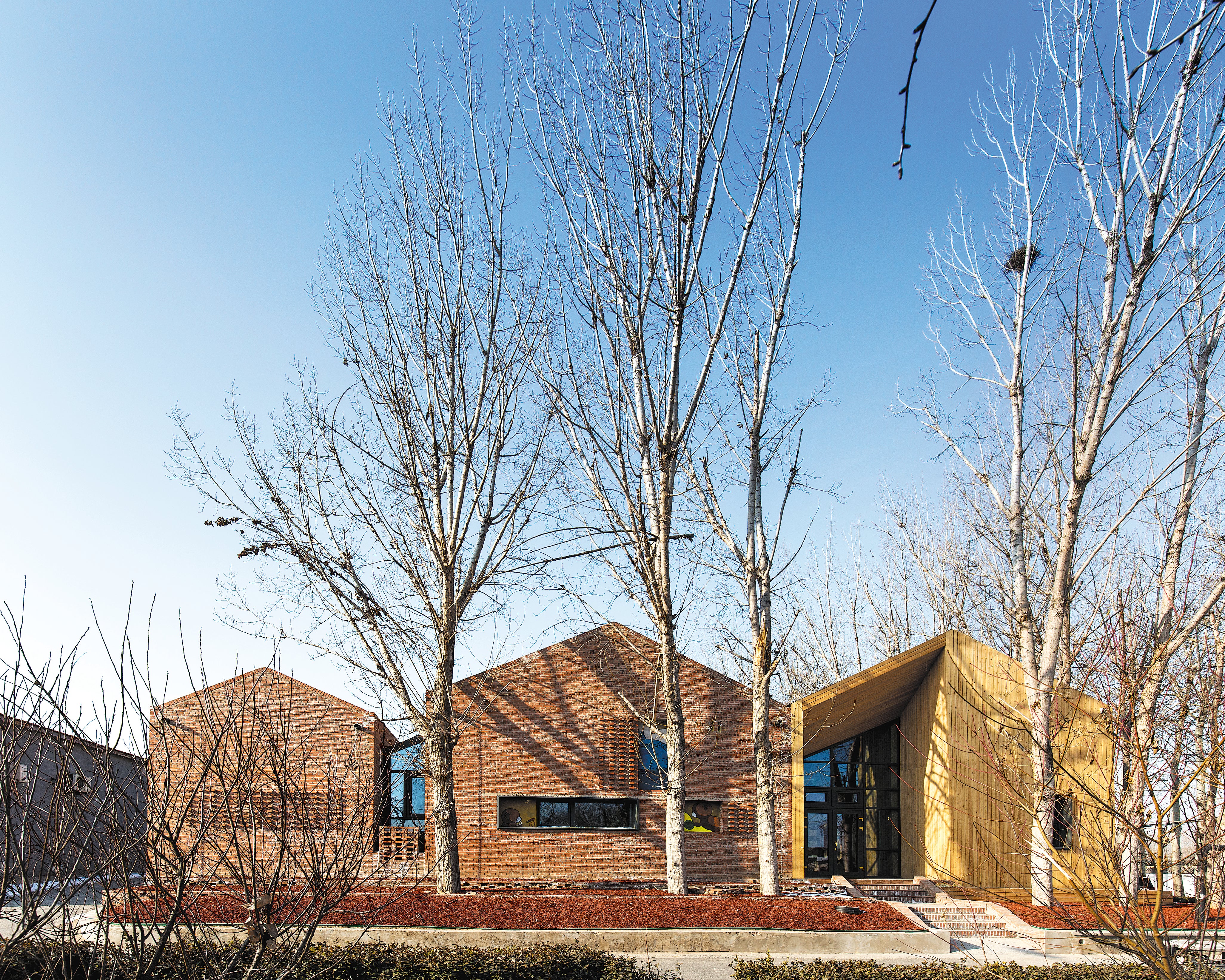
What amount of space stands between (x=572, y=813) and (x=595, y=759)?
4.16 feet

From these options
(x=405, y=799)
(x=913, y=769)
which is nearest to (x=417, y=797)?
(x=405, y=799)

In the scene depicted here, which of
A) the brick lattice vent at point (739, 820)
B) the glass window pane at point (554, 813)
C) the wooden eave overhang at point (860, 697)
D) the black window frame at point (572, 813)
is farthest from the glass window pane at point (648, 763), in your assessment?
the wooden eave overhang at point (860, 697)

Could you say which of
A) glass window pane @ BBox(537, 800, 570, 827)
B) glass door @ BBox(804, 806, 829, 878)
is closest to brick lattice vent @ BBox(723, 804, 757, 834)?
glass door @ BBox(804, 806, 829, 878)

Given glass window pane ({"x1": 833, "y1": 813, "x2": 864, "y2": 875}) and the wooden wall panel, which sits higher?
the wooden wall panel

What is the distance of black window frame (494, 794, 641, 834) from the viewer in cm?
2028

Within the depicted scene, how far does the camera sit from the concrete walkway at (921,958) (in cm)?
1110

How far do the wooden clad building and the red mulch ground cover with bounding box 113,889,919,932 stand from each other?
446 centimetres

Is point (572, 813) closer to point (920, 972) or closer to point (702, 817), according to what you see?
point (702, 817)

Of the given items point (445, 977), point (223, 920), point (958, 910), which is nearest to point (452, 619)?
point (223, 920)

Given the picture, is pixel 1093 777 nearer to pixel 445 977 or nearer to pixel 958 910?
pixel 958 910

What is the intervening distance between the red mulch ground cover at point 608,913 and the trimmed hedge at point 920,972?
336 cm

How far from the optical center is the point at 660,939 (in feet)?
41.0

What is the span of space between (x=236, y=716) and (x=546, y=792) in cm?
1630

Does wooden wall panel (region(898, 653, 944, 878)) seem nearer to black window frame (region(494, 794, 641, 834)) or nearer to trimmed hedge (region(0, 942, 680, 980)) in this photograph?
black window frame (region(494, 794, 641, 834))
